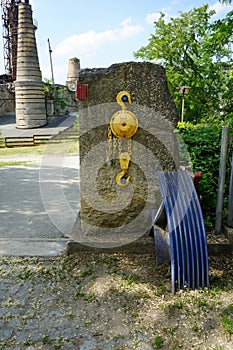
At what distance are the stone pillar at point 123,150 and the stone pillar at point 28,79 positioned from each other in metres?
24.6

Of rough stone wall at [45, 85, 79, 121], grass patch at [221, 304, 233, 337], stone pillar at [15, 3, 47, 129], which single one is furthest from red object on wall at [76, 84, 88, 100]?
rough stone wall at [45, 85, 79, 121]

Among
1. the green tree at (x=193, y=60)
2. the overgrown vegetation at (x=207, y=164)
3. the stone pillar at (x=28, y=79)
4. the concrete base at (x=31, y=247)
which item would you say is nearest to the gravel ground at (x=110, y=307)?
the concrete base at (x=31, y=247)

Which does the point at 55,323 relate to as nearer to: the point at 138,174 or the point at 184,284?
the point at 184,284

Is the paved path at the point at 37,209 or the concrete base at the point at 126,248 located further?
the paved path at the point at 37,209

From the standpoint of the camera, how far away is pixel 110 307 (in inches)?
96.7

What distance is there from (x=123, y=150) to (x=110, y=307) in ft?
5.50

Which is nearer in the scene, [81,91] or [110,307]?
[110,307]

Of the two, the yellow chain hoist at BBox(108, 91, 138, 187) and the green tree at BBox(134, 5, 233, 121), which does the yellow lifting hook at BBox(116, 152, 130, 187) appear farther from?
the green tree at BBox(134, 5, 233, 121)

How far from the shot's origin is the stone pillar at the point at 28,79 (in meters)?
24.7

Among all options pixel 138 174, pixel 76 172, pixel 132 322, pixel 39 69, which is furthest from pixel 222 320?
pixel 39 69

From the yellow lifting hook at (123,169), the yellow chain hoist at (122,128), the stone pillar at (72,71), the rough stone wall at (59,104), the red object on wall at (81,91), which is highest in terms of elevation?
the stone pillar at (72,71)

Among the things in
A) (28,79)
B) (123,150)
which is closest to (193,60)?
(28,79)

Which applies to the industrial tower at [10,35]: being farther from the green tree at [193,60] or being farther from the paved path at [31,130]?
the green tree at [193,60]

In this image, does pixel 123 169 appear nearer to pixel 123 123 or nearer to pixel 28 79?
pixel 123 123
